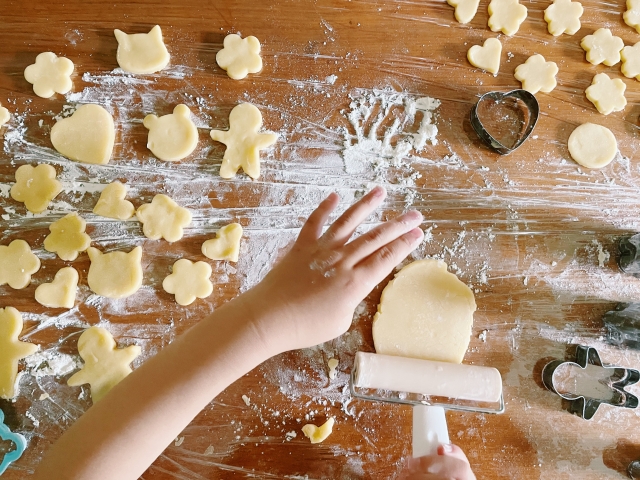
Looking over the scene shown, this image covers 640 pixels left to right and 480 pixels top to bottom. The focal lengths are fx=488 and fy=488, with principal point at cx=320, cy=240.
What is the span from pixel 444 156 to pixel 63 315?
0.76 meters

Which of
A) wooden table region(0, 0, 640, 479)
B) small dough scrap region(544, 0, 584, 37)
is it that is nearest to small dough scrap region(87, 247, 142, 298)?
wooden table region(0, 0, 640, 479)

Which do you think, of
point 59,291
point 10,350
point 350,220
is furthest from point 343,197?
point 10,350

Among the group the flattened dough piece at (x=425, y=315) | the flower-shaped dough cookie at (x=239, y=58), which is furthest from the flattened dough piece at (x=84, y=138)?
the flattened dough piece at (x=425, y=315)

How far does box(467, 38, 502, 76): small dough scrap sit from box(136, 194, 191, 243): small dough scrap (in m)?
0.62

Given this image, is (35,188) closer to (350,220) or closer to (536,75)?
(350,220)

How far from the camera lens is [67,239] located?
0.87m

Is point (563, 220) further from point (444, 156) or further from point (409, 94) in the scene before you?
point (409, 94)

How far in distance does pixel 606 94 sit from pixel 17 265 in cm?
115

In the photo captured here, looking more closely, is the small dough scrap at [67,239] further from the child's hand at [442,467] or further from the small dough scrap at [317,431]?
the child's hand at [442,467]

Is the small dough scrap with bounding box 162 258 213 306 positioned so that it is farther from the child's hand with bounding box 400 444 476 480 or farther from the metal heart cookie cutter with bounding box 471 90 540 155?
the metal heart cookie cutter with bounding box 471 90 540 155

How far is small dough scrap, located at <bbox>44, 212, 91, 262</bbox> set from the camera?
87 centimetres

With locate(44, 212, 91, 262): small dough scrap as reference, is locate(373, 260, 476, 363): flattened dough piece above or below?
below

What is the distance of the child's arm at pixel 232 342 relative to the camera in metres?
0.65

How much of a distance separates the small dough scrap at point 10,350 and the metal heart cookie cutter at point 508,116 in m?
0.91
